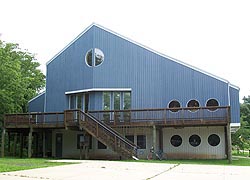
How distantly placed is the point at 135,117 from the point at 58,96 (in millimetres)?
6831

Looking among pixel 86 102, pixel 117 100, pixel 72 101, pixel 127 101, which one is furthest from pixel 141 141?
pixel 72 101

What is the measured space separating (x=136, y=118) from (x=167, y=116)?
191 cm

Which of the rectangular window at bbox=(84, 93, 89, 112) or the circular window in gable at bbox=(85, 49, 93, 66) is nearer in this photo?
the rectangular window at bbox=(84, 93, 89, 112)

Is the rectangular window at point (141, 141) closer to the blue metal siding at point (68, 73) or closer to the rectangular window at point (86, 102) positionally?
the rectangular window at point (86, 102)

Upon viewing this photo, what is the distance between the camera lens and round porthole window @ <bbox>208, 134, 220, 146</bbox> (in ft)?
72.3

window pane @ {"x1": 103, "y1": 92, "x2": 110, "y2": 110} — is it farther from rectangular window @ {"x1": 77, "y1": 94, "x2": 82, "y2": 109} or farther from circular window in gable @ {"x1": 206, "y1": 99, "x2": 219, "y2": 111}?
circular window in gable @ {"x1": 206, "y1": 99, "x2": 219, "y2": 111}

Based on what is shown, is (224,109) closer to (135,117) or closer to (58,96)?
(135,117)

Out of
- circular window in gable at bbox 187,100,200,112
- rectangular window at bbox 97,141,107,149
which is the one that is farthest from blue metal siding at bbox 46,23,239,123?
rectangular window at bbox 97,141,107,149

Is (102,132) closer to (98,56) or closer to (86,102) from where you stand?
(86,102)

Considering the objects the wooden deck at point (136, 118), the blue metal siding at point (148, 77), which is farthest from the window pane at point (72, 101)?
the blue metal siding at point (148, 77)

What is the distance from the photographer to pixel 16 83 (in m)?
25.1

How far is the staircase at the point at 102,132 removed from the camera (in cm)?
1911

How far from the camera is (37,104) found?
90.6 feet

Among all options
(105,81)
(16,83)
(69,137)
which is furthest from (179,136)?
(16,83)
